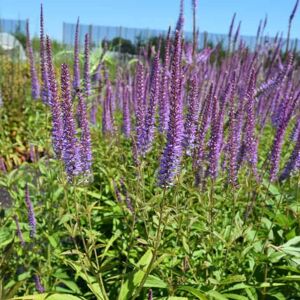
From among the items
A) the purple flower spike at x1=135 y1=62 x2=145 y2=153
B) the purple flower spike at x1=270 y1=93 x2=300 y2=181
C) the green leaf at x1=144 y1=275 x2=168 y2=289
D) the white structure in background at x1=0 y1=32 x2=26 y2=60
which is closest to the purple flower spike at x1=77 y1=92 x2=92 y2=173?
the purple flower spike at x1=135 y1=62 x2=145 y2=153

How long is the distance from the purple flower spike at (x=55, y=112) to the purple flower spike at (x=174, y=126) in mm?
598

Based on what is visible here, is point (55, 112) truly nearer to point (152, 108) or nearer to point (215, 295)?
point (152, 108)

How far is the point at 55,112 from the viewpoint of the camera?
7.93ft

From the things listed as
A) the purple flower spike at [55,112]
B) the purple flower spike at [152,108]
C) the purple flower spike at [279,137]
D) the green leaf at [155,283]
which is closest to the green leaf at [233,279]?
the green leaf at [155,283]

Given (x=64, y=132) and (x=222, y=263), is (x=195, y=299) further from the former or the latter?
(x=64, y=132)

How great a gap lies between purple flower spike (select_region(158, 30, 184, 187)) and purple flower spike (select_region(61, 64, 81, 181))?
506mm

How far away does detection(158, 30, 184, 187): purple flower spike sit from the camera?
2033 millimetres

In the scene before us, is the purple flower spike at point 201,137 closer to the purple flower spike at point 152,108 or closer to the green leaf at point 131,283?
the purple flower spike at point 152,108

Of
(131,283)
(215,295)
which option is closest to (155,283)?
(131,283)

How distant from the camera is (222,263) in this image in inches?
131

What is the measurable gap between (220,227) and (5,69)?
24.9 ft

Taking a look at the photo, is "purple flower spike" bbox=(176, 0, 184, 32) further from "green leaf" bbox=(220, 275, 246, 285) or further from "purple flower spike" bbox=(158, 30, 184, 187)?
"green leaf" bbox=(220, 275, 246, 285)

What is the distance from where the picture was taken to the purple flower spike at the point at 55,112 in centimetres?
233

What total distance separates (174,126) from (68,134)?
2.03 ft
